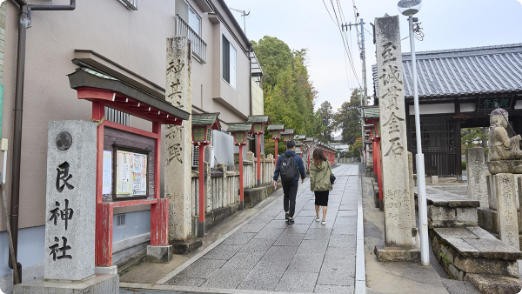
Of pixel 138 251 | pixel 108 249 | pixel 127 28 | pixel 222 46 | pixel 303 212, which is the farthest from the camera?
pixel 222 46

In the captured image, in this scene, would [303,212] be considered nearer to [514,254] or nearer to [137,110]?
[514,254]

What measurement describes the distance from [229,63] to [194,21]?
3185 mm

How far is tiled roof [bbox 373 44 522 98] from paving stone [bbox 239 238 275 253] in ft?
31.7

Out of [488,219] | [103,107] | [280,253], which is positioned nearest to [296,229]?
[280,253]

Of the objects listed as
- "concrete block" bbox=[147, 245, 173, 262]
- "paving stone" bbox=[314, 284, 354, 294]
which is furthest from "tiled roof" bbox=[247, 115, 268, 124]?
"paving stone" bbox=[314, 284, 354, 294]

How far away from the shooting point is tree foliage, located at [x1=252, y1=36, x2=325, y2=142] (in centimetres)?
2561

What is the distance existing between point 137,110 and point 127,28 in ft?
10.1

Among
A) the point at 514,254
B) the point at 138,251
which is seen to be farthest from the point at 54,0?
the point at 514,254

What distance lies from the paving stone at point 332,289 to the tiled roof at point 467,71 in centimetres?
1102

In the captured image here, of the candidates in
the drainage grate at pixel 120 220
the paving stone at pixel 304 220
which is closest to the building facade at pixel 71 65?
the drainage grate at pixel 120 220

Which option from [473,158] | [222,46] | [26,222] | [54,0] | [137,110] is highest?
[222,46]

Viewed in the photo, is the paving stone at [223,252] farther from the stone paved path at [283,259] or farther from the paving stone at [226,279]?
the paving stone at [226,279]

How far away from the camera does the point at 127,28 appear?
779cm

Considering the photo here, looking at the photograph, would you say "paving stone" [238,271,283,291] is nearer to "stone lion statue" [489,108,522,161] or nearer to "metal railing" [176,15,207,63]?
"stone lion statue" [489,108,522,161]
